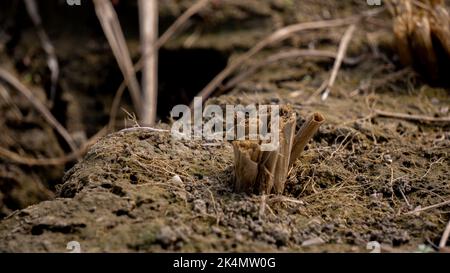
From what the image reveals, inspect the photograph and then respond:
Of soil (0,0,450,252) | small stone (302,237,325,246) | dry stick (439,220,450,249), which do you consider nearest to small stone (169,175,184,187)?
soil (0,0,450,252)

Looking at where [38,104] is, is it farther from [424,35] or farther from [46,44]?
[424,35]

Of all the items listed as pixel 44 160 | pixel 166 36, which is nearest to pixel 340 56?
pixel 166 36

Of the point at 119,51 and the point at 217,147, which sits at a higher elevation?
the point at 119,51

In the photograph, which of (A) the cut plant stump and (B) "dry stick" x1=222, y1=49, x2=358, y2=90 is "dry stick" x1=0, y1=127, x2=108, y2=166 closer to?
(B) "dry stick" x1=222, y1=49, x2=358, y2=90

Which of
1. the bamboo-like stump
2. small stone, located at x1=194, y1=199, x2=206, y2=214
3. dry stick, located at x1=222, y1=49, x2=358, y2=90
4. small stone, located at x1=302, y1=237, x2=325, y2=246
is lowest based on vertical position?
small stone, located at x1=302, y1=237, x2=325, y2=246

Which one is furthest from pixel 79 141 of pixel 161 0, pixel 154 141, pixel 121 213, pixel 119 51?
pixel 121 213

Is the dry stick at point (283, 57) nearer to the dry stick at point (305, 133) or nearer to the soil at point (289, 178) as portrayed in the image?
the soil at point (289, 178)

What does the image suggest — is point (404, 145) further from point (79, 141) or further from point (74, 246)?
point (79, 141)

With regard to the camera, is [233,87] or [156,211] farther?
[233,87]
